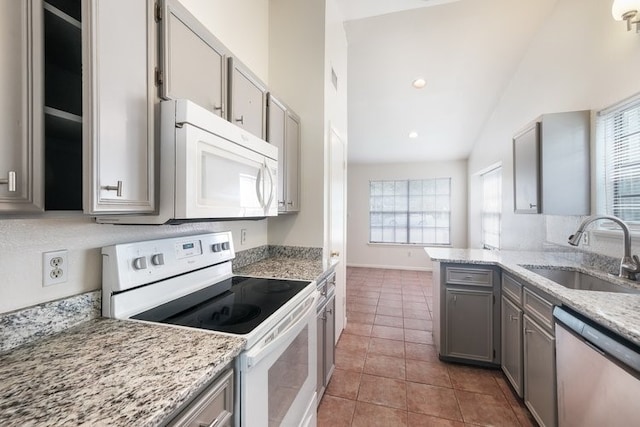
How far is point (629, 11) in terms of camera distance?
1.63 meters

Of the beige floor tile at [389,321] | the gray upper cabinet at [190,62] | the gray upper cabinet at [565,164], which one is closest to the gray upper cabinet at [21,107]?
the gray upper cabinet at [190,62]

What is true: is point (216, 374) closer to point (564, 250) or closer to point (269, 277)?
point (269, 277)

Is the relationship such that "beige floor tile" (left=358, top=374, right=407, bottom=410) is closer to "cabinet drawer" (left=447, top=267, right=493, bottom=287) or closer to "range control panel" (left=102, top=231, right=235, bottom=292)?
"cabinet drawer" (left=447, top=267, right=493, bottom=287)

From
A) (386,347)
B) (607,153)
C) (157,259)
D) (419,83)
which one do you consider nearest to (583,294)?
(607,153)

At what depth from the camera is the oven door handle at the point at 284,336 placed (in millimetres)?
946

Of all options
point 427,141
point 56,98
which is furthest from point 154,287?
point 427,141

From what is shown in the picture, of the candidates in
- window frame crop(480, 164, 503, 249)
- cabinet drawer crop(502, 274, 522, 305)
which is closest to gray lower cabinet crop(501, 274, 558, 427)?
cabinet drawer crop(502, 274, 522, 305)

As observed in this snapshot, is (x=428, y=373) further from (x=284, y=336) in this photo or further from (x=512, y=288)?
(x=284, y=336)

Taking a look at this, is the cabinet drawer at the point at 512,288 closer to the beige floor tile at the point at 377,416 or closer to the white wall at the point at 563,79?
the white wall at the point at 563,79

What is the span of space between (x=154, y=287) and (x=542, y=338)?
6.91 feet

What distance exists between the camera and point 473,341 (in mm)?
2357

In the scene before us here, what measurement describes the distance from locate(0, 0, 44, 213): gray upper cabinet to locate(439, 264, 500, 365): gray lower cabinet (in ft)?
8.35

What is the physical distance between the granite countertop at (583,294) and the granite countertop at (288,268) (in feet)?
3.55

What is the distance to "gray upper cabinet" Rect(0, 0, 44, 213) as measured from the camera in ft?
2.17
